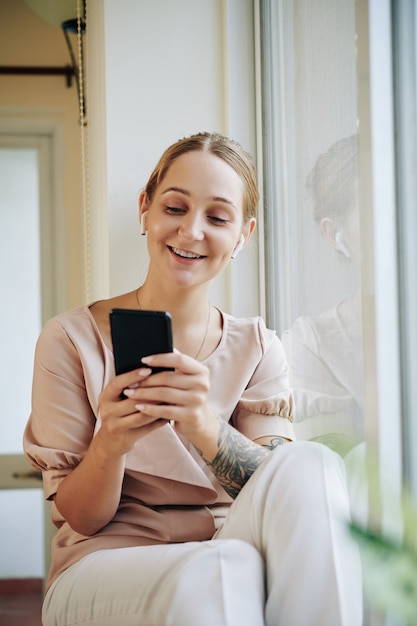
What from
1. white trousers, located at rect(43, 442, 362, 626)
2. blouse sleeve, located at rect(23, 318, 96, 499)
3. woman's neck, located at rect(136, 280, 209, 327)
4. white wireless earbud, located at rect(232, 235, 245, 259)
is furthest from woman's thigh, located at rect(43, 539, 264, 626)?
white wireless earbud, located at rect(232, 235, 245, 259)

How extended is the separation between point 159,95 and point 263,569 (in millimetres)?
1189

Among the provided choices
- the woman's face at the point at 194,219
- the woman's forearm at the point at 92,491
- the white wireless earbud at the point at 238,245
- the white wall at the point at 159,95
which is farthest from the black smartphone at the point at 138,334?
the white wall at the point at 159,95

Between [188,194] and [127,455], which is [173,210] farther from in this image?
[127,455]

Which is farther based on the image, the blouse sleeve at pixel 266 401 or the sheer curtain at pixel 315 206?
the blouse sleeve at pixel 266 401

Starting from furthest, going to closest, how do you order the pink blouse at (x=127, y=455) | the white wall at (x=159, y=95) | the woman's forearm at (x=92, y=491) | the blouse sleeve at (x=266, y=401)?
the white wall at (x=159, y=95) < the blouse sleeve at (x=266, y=401) < the pink blouse at (x=127, y=455) < the woman's forearm at (x=92, y=491)

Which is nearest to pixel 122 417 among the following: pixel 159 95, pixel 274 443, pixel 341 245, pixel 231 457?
pixel 231 457

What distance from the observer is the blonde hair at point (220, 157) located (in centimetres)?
135

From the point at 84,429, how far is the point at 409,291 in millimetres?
561

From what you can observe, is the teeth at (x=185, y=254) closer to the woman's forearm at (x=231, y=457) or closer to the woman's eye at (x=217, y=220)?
the woman's eye at (x=217, y=220)

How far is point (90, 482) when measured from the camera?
114 centimetres

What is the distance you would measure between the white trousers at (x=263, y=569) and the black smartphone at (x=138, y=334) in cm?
21

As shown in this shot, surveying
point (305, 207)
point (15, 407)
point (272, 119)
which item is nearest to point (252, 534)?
point (305, 207)

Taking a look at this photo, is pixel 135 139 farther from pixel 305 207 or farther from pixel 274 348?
pixel 274 348

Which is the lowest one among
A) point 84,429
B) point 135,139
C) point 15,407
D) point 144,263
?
point 15,407
